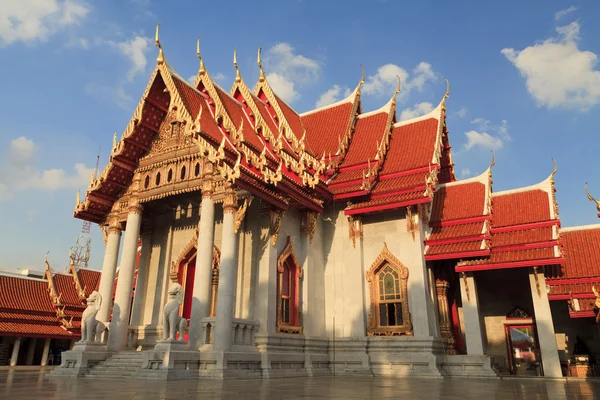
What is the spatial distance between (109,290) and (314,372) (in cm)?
668

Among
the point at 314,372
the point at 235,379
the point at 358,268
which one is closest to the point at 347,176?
the point at 358,268

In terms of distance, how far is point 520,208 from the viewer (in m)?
16.8

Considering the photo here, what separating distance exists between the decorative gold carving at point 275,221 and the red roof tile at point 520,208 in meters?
8.02

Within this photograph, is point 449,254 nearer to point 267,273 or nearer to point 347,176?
point 347,176

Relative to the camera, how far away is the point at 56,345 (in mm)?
25516

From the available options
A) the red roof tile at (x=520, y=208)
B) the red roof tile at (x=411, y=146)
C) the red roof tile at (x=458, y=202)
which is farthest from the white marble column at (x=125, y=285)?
the red roof tile at (x=520, y=208)

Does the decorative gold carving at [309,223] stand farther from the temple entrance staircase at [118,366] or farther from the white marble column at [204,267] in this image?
the temple entrance staircase at [118,366]

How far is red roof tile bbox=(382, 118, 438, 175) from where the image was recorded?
16656 millimetres

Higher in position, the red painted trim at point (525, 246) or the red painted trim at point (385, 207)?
the red painted trim at point (385, 207)

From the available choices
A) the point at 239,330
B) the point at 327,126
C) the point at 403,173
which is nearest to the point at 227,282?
the point at 239,330

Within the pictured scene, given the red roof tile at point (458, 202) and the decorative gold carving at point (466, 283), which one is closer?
the decorative gold carving at point (466, 283)

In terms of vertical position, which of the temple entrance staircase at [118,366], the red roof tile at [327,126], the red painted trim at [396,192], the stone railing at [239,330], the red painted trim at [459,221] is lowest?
the temple entrance staircase at [118,366]

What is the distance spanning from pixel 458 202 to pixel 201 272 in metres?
10.1

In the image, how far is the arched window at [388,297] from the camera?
47.4ft
